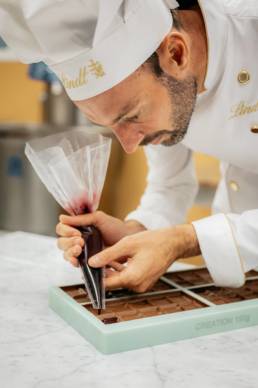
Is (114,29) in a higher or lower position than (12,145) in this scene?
higher

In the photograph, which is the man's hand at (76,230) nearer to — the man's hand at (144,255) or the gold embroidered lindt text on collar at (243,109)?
the man's hand at (144,255)

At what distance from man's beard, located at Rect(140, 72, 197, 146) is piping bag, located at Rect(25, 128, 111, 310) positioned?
0.17 metres

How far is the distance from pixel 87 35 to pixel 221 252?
19.7 inches

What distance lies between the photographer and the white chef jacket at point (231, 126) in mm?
1126

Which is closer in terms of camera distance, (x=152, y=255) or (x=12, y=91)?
(x=152, y=255)

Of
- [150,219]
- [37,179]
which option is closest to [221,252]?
[150,219]

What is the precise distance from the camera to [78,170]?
3.54 ft

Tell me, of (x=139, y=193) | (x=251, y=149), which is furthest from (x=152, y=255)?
(x=139, y=193)

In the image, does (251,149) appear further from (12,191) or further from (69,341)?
(12,191)

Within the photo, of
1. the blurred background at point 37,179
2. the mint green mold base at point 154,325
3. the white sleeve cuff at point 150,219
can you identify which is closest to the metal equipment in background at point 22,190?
the blurred background at point 37,179

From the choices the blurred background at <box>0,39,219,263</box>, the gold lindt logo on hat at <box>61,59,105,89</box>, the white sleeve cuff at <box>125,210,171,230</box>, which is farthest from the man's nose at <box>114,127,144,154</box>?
the blurred background at <box>0,39,219,263</box>

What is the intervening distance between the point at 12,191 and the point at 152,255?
2.54m

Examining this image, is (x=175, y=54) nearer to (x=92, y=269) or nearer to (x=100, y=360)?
(x=92, y=269)

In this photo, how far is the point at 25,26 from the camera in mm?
985
